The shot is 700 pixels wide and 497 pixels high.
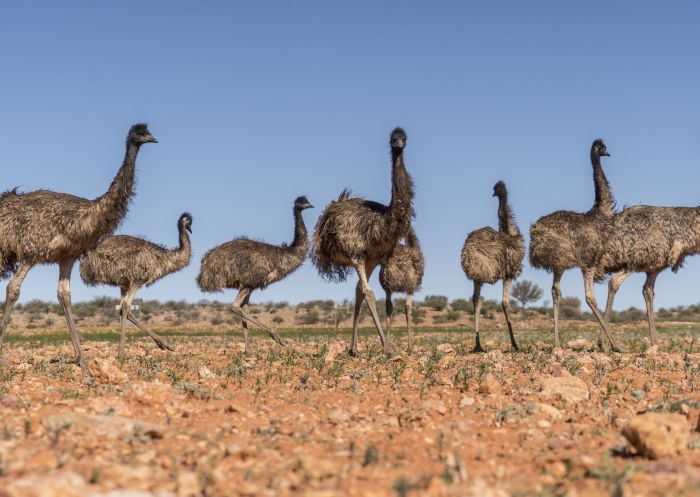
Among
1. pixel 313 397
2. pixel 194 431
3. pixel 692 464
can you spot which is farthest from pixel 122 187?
pixel 692 464

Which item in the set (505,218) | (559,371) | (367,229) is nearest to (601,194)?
(505,218)

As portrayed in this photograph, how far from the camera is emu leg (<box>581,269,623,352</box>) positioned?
501 inches

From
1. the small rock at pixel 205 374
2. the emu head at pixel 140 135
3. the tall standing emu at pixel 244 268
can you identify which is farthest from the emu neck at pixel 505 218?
the small rock at pixel 205 374

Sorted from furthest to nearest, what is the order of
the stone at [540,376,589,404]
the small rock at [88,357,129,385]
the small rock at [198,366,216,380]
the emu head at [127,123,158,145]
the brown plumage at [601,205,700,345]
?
the brown plumage at [601,205,700,345] → the emu head at [127,123,158,145] → the small rock at [198,366,216,380] → the small rock at [88,357,129,385] → the stone at [540,376,589,404]

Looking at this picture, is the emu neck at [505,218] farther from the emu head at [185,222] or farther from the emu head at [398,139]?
the emu head at [185,222]

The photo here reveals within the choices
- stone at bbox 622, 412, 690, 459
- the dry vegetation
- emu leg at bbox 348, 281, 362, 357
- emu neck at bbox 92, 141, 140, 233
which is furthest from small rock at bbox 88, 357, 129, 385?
stone at bbox 622, 412, 690, 459

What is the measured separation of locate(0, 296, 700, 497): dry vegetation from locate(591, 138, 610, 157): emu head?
5422mm

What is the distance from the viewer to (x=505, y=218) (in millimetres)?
14977

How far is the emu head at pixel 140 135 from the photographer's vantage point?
11.2 m

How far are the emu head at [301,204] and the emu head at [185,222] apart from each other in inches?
98.7

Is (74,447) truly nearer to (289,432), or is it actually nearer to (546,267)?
(289,432)

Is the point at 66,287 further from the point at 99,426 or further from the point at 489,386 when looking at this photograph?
the point at 489,386

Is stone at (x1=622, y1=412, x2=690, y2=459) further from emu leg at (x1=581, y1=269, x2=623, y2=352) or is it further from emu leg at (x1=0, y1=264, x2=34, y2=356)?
emu leg at (x1=0, y1=264, x2=34, y2=356)

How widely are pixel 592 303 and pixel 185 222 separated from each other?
9289 mm
